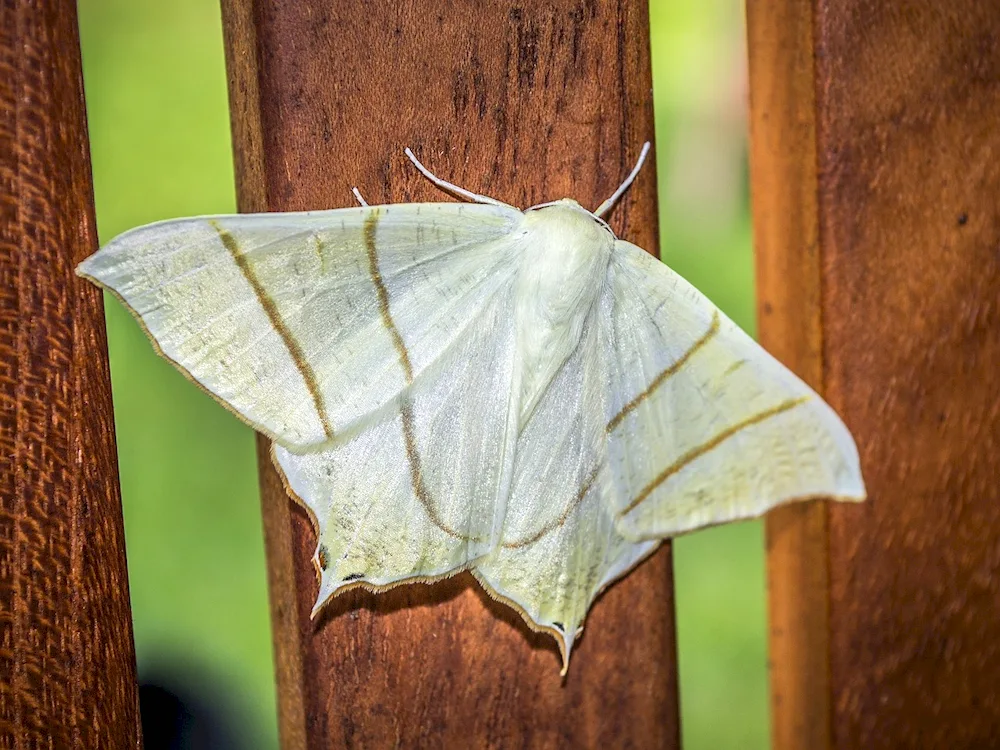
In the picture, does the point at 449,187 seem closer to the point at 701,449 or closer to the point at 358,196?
the point at 358,196

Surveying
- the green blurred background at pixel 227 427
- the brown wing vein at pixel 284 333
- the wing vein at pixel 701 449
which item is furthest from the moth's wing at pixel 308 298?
the green blurred background at pixel 227 427

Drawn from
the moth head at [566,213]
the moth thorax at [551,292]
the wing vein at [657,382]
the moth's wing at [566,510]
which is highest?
the moth head at [566,213]

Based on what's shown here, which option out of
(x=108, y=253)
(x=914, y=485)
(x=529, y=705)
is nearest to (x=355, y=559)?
(x=529, y=705)

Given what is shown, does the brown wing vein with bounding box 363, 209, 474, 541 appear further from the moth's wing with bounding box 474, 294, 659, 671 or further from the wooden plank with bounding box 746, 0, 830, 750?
the wooden plank with bounding box 746, 0, 830, 750

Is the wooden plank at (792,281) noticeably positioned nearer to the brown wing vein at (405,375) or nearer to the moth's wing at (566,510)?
the moth's wing at (566,510)

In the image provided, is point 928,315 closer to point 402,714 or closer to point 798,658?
point 798,658

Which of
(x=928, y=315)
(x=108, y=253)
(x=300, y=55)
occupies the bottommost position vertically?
(x=928, y=315)
